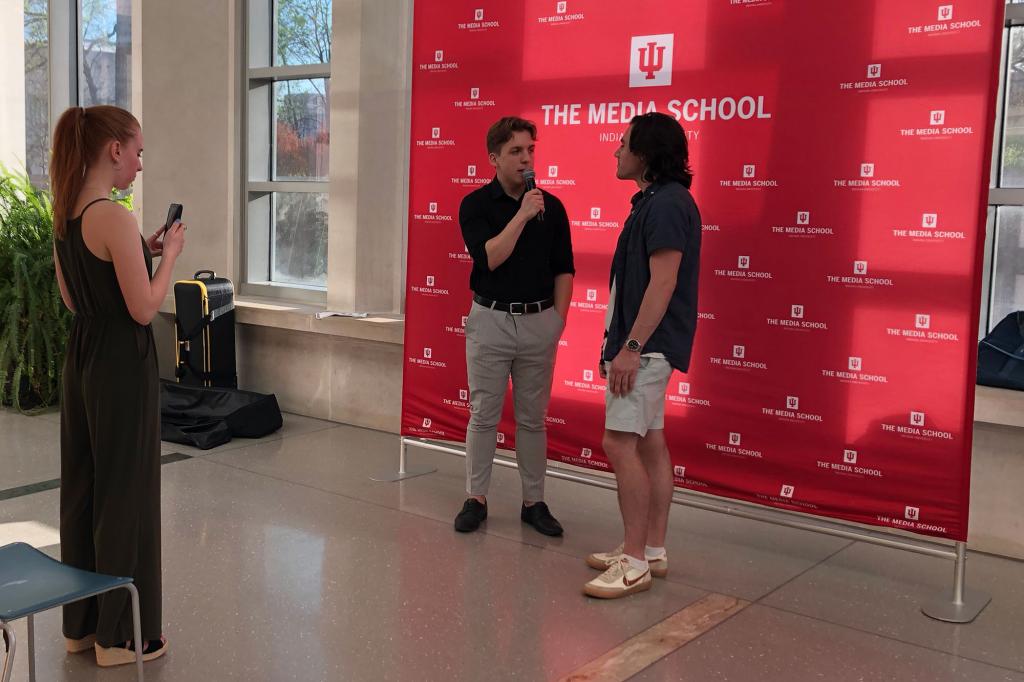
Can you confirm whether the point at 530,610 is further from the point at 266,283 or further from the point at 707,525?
the point at 266,283

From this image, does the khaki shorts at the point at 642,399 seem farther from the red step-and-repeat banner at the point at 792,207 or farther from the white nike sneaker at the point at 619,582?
the red step-and-repeat banner at the point at 792,207

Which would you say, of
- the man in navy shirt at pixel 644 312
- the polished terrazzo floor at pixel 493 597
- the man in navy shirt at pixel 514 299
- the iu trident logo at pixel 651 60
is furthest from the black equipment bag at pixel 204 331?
the man in navy shirt at pixel 644 312

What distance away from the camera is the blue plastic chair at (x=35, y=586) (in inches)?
78.5

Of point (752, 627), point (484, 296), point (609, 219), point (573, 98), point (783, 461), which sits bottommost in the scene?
point (752, 627)

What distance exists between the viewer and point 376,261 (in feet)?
20.7

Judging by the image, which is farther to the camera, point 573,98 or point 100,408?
point 573,98

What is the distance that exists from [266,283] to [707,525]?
3915mm

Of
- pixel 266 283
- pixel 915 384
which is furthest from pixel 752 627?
pixel 266 283

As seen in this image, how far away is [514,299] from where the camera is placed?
13.3 feet

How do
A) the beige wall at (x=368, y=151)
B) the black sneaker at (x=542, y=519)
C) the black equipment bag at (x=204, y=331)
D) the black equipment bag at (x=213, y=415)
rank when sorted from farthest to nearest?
the black equipment bag at (x=204, y=331) → the beige wall at (x=368, y=151) → the black equipment bag at (x=213, y=415) → the black sneaker at (x=542, y=519)

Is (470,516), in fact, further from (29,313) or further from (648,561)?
(29,313)

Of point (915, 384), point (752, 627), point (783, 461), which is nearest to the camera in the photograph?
point (752, 627)

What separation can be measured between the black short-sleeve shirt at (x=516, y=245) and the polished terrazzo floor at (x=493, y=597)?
3.31 ft

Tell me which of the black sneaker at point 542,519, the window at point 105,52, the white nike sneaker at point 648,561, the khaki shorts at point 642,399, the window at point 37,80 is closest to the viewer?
→ the khaki shorts at point 642,399
